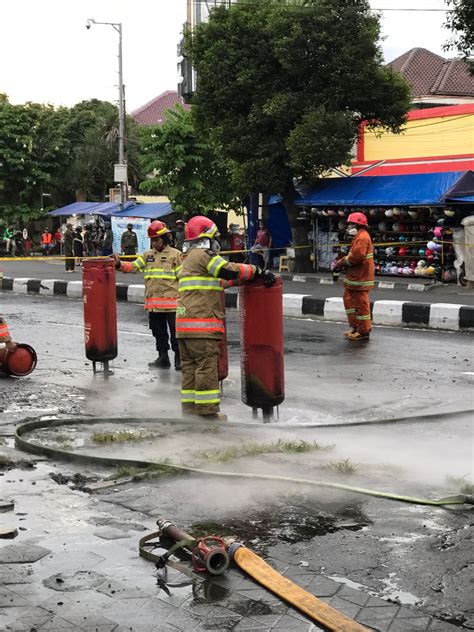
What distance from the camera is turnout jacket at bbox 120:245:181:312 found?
10.5 meters

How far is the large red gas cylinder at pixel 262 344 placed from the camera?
768cm

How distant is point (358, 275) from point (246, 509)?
7.94m

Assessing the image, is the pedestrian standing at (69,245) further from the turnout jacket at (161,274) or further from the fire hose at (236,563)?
the fire hose at (236,563)

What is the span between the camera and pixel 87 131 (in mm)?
48344

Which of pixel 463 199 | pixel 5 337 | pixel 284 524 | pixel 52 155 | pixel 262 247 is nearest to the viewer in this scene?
pixel 284 524

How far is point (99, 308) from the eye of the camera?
34.3 feet

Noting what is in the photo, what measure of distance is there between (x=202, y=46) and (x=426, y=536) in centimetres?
2327

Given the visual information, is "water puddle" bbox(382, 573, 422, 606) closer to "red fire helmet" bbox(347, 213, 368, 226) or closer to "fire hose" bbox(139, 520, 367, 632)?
"fire hose" bbox(139, 520, 367, 632)

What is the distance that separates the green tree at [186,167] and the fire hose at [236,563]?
28.7 m

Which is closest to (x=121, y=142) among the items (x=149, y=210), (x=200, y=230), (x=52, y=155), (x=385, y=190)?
(x=149, y=210)

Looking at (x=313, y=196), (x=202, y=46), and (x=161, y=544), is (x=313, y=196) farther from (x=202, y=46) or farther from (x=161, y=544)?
(x=161, y=544)

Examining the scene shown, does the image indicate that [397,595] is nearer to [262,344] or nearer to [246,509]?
[246,509]

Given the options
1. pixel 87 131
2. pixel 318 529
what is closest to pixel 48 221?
pixel 87 131

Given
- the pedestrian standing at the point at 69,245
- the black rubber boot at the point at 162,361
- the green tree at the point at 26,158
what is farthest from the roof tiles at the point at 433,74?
the black rubber boot at the point at 162,361
